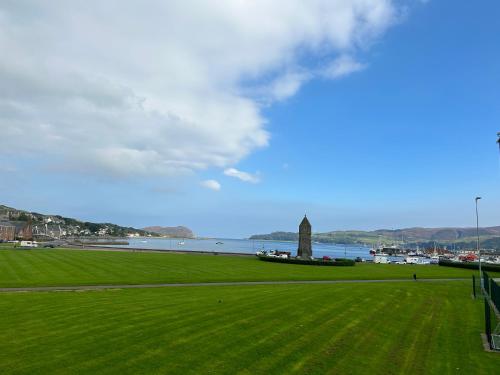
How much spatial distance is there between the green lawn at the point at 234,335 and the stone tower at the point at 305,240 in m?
49.3

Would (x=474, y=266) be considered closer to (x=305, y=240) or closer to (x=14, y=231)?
(x=305, y=240)

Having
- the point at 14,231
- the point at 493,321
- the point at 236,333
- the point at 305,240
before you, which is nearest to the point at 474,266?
the point at 305,240

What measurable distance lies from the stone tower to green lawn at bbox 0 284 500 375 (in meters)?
49.3

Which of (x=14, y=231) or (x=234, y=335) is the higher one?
(x=14, y=231)

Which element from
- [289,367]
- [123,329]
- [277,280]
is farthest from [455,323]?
[277,280]

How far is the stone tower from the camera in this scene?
243 feet

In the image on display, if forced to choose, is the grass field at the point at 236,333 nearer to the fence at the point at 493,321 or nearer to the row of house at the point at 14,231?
the fence at the point at 493,321

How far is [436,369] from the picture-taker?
40.9ft

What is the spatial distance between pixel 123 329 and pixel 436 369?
11.4 m

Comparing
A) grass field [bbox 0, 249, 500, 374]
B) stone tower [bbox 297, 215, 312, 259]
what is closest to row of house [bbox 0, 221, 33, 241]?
stone tower [bbox 297, 215, 312, 259]

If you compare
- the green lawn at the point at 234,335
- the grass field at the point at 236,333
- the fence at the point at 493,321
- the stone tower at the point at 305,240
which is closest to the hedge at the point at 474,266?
the stone tower at the point at 305,240

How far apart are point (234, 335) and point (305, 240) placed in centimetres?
6070

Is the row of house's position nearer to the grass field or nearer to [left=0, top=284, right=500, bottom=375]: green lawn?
the grass field

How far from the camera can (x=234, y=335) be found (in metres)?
15.1
